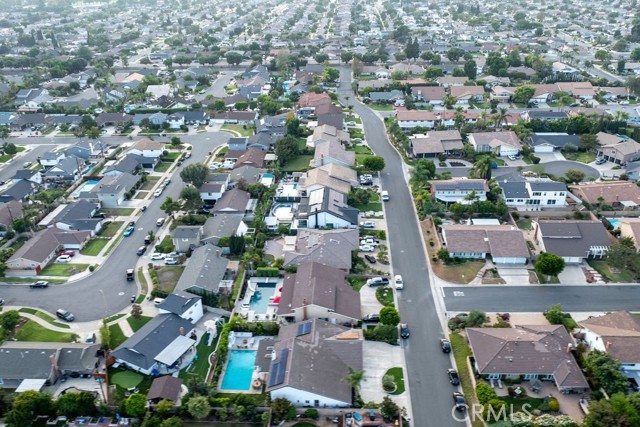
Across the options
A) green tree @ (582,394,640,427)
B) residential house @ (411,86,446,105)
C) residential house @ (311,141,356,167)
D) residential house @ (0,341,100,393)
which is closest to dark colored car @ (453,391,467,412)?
green tree @ (582,394,640,427)

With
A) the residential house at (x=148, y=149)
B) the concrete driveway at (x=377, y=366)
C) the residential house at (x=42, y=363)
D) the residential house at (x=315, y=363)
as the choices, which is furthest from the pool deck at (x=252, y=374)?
the residential house at (x=148, y=149)

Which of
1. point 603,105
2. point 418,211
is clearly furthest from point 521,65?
point 418,211

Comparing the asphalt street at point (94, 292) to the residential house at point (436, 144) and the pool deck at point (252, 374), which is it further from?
the residential house at point (436, 144)

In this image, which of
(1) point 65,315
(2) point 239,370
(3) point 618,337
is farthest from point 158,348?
(3) point 618,337

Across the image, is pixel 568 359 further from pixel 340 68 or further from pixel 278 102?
pixel 340 68

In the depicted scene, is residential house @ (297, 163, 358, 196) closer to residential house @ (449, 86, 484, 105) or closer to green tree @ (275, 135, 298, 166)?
green tree @ (275, 135, 298, 166)

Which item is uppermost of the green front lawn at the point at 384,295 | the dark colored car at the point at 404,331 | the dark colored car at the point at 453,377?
the dark colored car at the point at 453,377

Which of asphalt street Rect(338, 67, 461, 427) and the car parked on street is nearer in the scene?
asphalt street Rect(338, 67, 461, 427)
